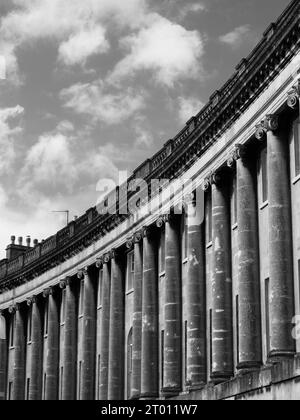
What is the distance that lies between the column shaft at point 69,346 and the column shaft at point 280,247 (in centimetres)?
2883

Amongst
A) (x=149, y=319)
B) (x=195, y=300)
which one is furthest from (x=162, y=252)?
(x=195, y=300)

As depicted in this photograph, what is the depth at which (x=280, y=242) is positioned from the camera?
31016 millimetres

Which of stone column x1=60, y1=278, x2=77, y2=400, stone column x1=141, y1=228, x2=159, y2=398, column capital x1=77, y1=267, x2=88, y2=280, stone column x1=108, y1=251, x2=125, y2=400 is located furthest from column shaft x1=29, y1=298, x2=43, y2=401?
stone column x1=141, y1=228, x2=159, y2=398

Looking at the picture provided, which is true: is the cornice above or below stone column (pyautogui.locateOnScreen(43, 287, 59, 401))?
above

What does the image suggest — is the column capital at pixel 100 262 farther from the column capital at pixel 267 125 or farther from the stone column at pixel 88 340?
the column capital at pixel 267 125

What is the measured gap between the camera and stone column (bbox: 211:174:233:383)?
3628 centimetres

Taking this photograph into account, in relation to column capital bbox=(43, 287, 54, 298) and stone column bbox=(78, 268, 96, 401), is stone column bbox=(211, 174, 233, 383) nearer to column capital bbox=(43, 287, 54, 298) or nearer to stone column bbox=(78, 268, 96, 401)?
stone column bbox=(78, 268, 96, 401)

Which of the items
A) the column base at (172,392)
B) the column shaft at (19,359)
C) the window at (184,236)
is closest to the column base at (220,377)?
the column base at (172,392)

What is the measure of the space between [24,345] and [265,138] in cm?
3894

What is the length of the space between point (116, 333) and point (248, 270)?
1803 centimetres

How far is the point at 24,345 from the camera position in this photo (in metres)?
67.4

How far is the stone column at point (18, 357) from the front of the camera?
6606 cm

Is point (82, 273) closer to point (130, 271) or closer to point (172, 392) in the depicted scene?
point (130, 271)

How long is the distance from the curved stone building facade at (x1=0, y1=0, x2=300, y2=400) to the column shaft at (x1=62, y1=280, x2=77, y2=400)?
0.23 ft
